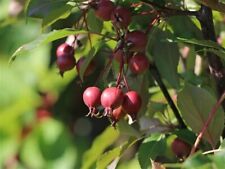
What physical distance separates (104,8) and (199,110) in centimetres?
21

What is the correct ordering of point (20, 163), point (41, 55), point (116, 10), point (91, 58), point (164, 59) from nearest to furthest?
point (116, 10), point (91, 58), point (164, 59), point (41, 55), point (20, 163)

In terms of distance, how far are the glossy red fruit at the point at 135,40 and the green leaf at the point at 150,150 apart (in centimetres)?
20

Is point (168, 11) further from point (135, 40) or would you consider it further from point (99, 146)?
point (99, 146)

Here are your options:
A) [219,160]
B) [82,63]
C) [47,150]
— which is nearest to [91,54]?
[82,63]

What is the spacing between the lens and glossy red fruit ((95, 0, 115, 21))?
1.18 m

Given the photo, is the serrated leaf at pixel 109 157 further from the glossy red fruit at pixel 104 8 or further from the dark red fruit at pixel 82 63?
the glossy red fruit at pixel 104 8

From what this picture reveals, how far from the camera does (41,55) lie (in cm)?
258

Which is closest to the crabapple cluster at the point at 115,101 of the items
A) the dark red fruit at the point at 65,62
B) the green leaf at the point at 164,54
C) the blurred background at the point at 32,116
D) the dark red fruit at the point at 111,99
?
the dark red fruit at the point at 111,99

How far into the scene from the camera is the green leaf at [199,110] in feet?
3.94

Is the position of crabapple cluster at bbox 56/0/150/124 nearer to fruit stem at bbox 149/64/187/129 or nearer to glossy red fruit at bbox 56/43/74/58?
glossy red fruit at bbox 56/43/74/58

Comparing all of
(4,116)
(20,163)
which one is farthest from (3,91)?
(20,163)

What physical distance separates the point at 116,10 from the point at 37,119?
5.18ft

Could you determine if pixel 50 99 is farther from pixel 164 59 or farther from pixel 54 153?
pixel 164 59

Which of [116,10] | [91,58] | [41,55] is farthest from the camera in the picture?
[41,55]
